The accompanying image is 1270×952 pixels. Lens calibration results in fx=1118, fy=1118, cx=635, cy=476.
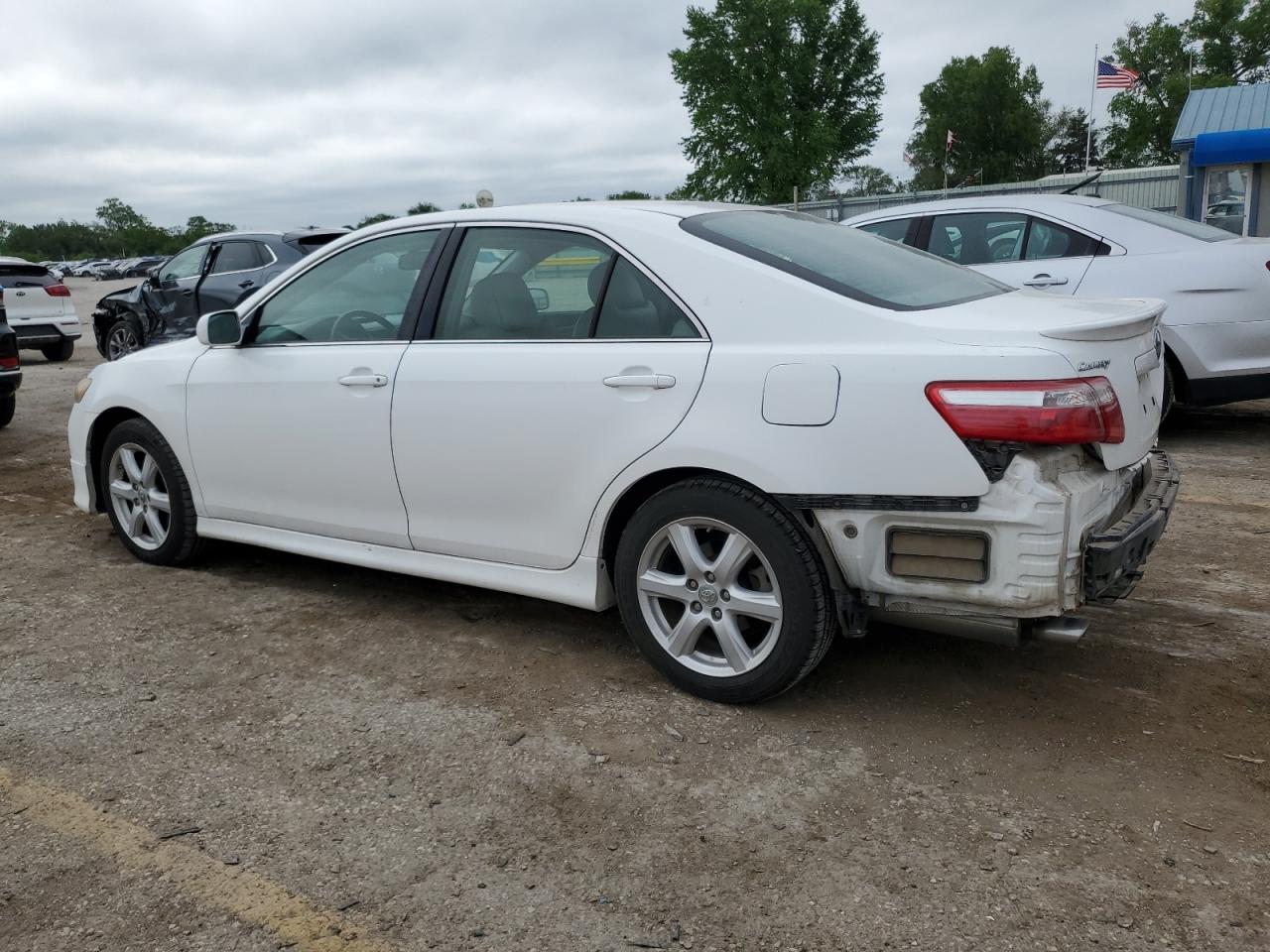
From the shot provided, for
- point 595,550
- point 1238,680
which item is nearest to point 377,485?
point 595,550

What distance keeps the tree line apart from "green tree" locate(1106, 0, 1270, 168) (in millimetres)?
73

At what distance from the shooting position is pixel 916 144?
→ 82.0m

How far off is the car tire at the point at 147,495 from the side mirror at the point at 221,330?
629mm

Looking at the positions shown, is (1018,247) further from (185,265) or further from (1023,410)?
(185,265)

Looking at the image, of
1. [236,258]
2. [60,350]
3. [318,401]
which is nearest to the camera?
[318,401]

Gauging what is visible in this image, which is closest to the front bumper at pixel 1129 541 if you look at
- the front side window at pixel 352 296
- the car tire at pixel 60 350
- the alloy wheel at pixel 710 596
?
the alloy wheel at pixel 710 596

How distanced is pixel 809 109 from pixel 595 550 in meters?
56.5

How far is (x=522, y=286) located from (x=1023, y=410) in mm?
1785

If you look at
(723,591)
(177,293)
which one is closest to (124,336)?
(177,293)

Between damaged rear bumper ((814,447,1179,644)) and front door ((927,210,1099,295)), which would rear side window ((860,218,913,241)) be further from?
damaged rear bumper ((814,447,1179,644))

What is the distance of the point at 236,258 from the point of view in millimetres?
13148

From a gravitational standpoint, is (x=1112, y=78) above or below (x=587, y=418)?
above

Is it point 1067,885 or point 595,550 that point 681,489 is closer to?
point 595,550

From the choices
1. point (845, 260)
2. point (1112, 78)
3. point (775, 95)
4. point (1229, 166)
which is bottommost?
point (845, 260)
